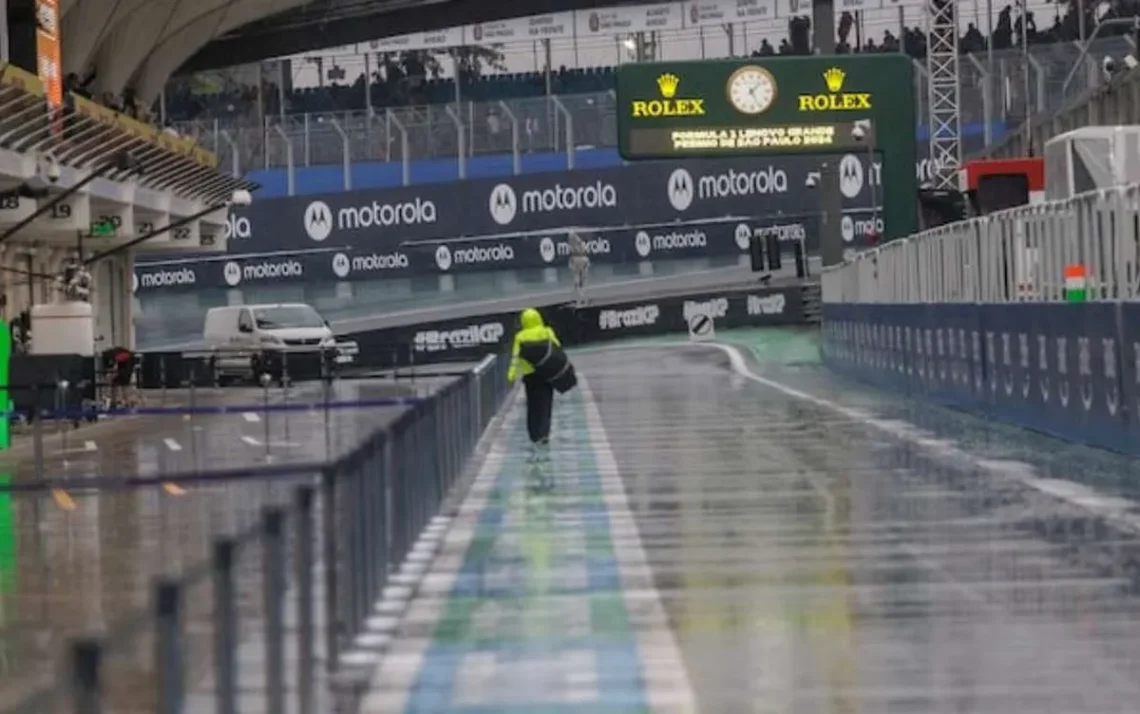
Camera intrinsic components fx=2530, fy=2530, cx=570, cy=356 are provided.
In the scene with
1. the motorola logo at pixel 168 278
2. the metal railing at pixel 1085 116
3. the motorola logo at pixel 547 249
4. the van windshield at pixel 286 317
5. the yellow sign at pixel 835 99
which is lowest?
the van windshield at pixel 286 317

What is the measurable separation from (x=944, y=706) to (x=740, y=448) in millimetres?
16571

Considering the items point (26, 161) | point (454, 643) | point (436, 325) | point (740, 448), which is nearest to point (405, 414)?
point (454, 643)

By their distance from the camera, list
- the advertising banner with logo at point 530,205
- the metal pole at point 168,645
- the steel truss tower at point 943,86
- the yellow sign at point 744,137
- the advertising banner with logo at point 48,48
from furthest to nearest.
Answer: the advertising banner with logo at point 530,205
the steel truss tower at point 943,86
the yellow sign at point 744,137
the advertising banner with logo at point 48,48
the metal pole at point 168,645

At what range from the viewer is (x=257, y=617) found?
777cm

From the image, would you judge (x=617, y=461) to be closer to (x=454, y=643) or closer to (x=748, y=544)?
(x=748, y=544)

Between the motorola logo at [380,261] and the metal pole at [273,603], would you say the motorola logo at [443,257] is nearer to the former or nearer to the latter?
the motorola logo at [380,261]

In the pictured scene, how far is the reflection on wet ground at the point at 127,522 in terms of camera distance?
42.2ft

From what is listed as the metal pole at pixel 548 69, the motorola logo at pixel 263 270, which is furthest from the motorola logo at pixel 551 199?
the metal pole at pixel 548 69

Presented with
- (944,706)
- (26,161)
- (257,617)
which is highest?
(26,161)

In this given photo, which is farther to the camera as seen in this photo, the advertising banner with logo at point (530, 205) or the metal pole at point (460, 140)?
the advertising banner with logo at point (530, 205)

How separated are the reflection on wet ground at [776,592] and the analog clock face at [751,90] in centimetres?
2423

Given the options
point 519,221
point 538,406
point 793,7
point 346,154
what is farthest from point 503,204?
point 538,406

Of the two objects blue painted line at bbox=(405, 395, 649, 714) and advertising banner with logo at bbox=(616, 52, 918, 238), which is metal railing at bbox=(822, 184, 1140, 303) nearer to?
blue painted line at bbox=(405, 395, 649, 714)

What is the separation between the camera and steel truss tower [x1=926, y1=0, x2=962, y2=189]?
187 ft
